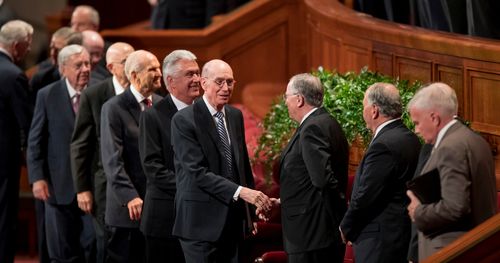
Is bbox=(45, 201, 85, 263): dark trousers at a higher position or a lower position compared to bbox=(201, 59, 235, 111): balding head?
lower

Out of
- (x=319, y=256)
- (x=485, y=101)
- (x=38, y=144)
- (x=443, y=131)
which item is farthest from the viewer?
(x=38, y=144)

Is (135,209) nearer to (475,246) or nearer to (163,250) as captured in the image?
(163,250)

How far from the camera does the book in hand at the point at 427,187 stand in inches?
238

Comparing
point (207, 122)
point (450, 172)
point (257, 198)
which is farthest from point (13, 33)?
point (450, 172)

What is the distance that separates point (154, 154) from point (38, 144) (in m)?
1.72

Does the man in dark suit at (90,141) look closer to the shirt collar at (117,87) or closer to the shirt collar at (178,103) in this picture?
the shirt collar at (117,87)

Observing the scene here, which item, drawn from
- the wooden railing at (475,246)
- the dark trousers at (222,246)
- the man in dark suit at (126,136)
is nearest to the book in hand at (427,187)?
the wooden railing at (475,246)

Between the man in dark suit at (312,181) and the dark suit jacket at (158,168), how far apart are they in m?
0.80

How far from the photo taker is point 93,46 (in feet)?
32.5

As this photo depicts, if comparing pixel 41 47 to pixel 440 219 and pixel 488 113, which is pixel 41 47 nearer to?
pixel 488 113

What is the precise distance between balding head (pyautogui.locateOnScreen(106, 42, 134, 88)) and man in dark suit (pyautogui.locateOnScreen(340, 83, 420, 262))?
2299mm

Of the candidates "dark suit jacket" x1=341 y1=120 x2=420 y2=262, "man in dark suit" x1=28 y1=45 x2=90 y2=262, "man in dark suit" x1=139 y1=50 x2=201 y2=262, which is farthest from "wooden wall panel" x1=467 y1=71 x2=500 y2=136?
"man in dark suit" x1=28 y1=45 x2=90 y2=262

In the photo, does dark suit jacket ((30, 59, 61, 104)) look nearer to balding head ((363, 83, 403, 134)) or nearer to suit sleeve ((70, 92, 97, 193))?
suit sleeve ((70, 92, 97, 193))

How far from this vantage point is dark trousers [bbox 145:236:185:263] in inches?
305
